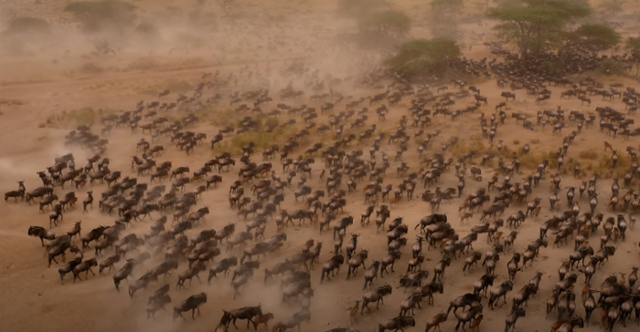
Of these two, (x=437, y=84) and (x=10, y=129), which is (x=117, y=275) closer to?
(x=10, y=129)

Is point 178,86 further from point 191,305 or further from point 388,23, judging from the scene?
point 191,305

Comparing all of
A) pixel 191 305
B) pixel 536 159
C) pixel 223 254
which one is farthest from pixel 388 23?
pixel 191 305

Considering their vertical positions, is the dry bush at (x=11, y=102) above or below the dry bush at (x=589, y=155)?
above

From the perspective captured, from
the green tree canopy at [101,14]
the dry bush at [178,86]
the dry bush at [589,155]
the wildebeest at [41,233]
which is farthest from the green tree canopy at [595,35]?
the green tree canopy at [101,14]

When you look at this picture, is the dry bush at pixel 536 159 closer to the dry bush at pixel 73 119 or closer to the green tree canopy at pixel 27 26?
the dry bush at pixel 73 119

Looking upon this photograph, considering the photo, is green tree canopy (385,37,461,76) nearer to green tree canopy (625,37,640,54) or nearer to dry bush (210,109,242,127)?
dry bush (210,109,242,127)

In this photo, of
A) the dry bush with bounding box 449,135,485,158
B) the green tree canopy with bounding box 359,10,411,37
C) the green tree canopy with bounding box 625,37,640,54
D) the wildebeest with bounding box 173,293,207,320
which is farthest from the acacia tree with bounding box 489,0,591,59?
the wildebeest with bounding box 173,293,207,320

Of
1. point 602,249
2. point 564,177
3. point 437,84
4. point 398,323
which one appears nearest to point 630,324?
point 602,249
